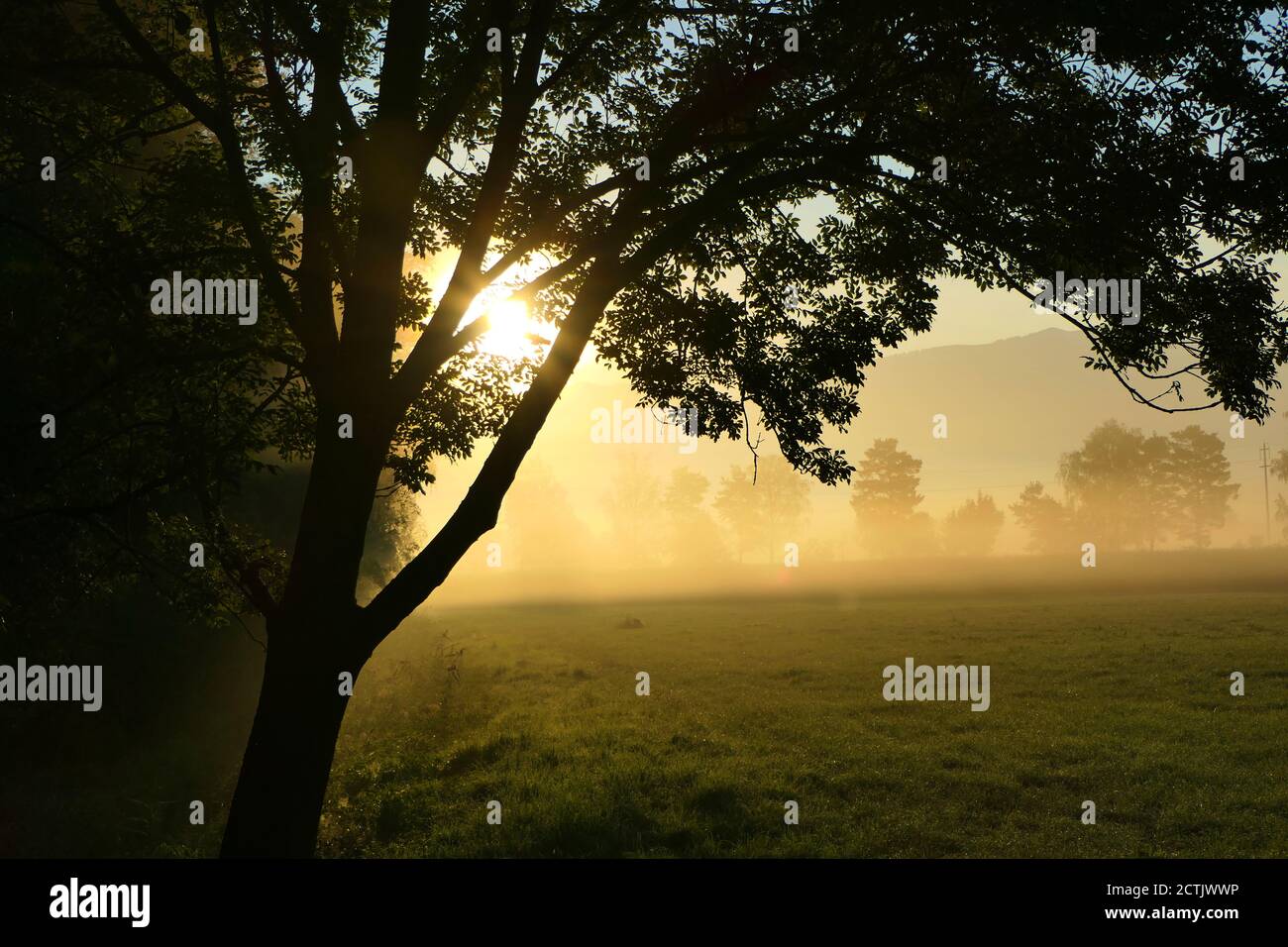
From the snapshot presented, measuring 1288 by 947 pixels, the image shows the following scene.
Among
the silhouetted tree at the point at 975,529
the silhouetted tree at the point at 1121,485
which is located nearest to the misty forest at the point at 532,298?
the silhouetted tree at the point at 1121,485

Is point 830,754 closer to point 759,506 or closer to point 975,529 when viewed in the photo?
point 975,529

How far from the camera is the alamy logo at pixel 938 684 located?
26.1 metres

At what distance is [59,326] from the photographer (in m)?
8.92

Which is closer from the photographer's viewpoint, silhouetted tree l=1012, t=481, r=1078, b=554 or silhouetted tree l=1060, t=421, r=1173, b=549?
silhouetted tree l=1060, t=421, r=1173, b=549

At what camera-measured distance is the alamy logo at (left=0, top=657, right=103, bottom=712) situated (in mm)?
17703

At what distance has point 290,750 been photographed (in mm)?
8414

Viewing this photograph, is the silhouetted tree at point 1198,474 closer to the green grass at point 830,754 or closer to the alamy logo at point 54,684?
the green grass at point 830,754

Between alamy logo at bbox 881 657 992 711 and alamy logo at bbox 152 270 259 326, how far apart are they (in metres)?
20.6

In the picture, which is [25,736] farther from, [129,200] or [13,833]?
[129,200]
